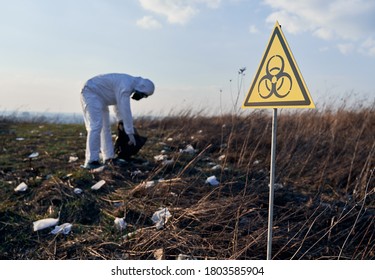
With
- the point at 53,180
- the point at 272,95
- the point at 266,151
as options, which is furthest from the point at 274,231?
the point at 266,151

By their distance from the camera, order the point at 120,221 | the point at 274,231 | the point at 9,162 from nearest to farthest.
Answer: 1. the point at 274,231
2. the point at 120,221
3. the point at 9,162

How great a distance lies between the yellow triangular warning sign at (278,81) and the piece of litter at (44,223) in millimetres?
2320

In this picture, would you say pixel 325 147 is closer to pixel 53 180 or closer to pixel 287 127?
pixel 287 127

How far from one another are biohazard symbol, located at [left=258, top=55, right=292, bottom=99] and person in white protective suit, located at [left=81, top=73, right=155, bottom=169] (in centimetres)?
325

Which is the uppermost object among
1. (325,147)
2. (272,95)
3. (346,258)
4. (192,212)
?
(272,95)

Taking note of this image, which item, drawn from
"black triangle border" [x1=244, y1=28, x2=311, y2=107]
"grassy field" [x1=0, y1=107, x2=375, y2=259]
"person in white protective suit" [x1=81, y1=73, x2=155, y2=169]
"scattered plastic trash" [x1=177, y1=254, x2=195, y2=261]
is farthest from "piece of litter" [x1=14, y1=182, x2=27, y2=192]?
"black triangle border" [x1=244, y1=28, x2=311, y2=107]

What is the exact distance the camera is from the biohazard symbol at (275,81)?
2531mm

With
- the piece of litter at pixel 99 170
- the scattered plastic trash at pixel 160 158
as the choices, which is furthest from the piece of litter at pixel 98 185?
the scattered plastic trash at pixel 160 158

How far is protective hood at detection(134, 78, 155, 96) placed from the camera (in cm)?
566

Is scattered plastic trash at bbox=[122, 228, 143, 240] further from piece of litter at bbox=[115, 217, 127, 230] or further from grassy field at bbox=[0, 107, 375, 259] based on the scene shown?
piece of litter at bbox=[115, 217, 127, 230]

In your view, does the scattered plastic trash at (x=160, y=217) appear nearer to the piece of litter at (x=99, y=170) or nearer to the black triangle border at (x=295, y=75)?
the black triangle border at (x=295, y=75)

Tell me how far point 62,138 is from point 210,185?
5.57 meters

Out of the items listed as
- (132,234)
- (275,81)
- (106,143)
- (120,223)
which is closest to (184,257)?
(132,234)

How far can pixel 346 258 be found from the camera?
2986 millimetres
